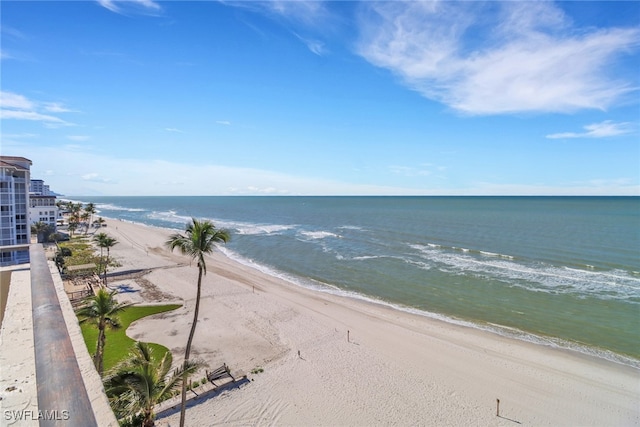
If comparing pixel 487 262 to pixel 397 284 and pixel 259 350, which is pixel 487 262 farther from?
pixel 259 350

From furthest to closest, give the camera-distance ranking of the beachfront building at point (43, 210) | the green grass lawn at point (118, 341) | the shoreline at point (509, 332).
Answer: the beachfront building at point (43, 210) → the shoreline at point (509, 332) → the green grass lawn at point (118, 341)

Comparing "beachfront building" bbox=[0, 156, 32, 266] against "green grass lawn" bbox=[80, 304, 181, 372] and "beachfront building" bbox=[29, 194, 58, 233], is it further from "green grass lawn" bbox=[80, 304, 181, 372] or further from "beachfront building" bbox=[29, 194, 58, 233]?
"beachfront building" bbox=[29, 194, 58, 233]

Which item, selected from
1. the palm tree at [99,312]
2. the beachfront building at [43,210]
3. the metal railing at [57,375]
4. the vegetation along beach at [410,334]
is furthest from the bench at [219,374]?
the beachfront building at [43,210]

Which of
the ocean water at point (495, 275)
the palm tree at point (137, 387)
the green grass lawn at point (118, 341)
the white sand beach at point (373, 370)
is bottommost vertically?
Answer: the white sand beach at point (373, 370)

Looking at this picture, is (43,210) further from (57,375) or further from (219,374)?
(57,375)

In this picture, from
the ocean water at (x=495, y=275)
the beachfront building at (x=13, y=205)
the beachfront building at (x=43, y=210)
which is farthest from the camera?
the beachfront building at (x=43, y=210)

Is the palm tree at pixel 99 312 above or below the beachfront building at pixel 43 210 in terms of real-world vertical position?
below

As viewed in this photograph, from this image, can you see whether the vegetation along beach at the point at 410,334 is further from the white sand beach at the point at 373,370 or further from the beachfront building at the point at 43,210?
the beachfront building at the point at 43,210
